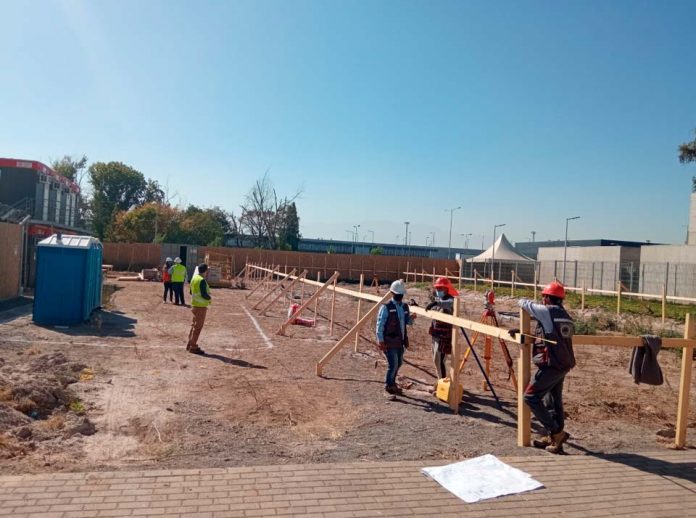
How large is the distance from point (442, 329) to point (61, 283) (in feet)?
32.3

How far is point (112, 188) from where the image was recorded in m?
74.3

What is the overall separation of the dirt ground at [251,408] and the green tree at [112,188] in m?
64.3

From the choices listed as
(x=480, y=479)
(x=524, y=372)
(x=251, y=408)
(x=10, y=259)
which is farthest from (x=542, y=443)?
(x=10, y=259)

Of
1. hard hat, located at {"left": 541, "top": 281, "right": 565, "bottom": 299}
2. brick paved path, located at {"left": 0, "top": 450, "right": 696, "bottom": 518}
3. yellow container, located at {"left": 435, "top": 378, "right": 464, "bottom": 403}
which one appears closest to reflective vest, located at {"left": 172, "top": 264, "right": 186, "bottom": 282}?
yellow container, located at {"left": 435, "top": 378, "right": 464, "bottom": 403}

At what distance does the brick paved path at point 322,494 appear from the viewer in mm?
4168

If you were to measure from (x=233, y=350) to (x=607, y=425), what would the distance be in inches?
276

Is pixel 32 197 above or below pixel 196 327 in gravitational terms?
above

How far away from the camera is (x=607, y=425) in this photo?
7.31 meters

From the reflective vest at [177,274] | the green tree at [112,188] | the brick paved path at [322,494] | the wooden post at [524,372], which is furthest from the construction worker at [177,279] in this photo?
the green tree at [112,188]

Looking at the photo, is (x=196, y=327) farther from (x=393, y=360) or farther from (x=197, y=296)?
(x=393, y=360)

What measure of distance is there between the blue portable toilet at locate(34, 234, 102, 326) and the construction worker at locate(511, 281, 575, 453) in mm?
11376

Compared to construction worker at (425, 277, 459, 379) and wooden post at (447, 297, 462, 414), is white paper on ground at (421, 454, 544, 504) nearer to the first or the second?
wooden post at (447, 297, 462, 414)

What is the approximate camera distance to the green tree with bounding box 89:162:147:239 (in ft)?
238

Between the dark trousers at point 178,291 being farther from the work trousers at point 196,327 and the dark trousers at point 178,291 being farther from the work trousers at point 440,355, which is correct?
the work trousers at point 440,355
